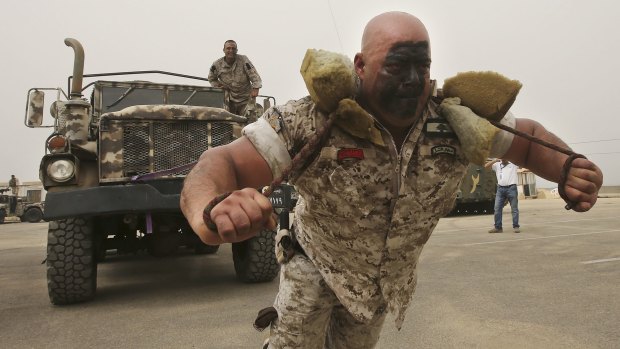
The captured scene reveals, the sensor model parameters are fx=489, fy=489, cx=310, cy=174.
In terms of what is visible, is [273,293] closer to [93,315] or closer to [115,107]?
[93,315]

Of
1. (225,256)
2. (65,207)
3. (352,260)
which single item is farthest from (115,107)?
(352,260)

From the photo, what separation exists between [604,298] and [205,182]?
371cm

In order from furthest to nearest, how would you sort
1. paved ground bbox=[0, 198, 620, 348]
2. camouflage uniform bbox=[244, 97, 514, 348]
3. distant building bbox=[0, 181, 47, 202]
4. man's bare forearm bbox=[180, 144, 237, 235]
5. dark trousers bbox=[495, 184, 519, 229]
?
distant building bbox=[0, 181, 47, 202] → dark trousers bbox=[495, 184, 519, 229] → paved ground bbox=[0, 198, 620, 348] → camouflage uniform bbox=[244, 97, 514, 348] → man's bare forearm bbox=[180, 144, 237, 235]

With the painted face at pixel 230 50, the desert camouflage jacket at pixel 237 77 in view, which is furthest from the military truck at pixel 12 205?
the painted face at pixel 230 50

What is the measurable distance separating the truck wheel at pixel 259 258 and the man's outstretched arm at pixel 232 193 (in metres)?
3.28

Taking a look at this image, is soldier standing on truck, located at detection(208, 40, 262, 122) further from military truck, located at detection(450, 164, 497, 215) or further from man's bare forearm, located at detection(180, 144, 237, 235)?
military truck, located at detection(450, 164, 497, 215)

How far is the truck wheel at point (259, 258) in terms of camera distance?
4.64 meters

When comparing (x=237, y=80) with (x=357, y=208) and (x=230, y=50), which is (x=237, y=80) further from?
(x=357, y=208)

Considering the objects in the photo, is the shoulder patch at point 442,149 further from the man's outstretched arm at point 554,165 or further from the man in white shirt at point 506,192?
the man in white shirt at point 506,192

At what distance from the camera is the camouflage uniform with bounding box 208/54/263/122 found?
6.04m

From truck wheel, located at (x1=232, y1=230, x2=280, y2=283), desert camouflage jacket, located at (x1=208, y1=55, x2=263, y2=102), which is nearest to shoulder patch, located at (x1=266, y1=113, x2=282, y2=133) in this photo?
truck wheel, located at (x1=232, y1=230, x2=280, y2=283)

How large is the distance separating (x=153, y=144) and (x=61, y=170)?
2.72 ft

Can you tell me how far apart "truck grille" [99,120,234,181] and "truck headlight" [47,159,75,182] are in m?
0.28

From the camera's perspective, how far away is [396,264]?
171 centimetres
